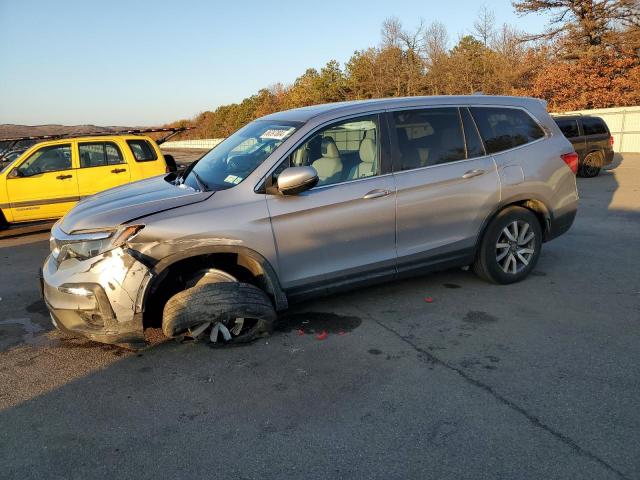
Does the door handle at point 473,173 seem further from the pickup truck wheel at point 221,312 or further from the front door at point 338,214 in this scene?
the pickup truck wheel at point 221,312

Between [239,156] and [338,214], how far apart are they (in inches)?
42.7

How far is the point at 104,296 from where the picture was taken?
3.70m

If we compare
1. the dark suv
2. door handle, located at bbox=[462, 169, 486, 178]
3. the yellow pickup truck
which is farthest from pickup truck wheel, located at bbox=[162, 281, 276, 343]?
the dark suv

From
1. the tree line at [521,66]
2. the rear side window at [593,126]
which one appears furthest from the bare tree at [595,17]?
the rear side window at [593,126]

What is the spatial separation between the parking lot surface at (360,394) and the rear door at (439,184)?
0.58 meters

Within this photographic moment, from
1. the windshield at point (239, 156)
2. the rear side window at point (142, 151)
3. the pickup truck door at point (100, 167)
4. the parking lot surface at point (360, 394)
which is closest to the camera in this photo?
the parking lot surface at point (360, 394)

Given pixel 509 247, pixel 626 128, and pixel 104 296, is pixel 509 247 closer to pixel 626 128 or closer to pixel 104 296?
pixel 104 296

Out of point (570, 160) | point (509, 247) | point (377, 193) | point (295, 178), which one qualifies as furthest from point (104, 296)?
point (570, 160)

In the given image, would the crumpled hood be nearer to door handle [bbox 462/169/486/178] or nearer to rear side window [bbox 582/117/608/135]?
door handle [bbox 462/169/486/178]

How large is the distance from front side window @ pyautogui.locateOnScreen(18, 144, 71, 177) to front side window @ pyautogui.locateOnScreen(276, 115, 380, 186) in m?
6.75

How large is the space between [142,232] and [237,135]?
1848mm

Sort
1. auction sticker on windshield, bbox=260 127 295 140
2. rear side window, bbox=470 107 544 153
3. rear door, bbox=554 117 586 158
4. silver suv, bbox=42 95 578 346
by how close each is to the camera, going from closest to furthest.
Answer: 1. silver suv, bbox=42 95 578 346
2. auction sticker on windshield, bbox=260 127 295 140
3. rear side window, bbox=470 107 544 153
4. rear door, bbox=554 117 586 158

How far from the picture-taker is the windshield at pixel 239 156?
170 inches

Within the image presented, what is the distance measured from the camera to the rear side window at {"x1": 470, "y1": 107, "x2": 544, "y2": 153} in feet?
16.9
